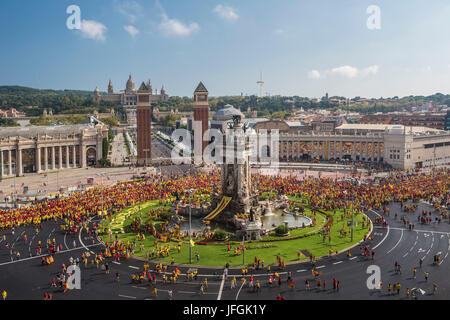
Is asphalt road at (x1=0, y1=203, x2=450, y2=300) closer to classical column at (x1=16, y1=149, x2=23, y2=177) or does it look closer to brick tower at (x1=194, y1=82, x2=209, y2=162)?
classical column at (x1=16, y1=149, x2=23, y2=177)

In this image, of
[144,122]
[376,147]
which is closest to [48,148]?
[144,122]

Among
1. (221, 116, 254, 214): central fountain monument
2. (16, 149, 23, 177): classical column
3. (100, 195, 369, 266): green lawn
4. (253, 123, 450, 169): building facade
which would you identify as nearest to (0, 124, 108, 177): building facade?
(16, 149, 23, 177): classical column

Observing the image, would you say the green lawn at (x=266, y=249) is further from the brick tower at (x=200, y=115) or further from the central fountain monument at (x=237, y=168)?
the brick tower at (x=200, y=115)

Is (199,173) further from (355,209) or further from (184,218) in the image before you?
(355,209)

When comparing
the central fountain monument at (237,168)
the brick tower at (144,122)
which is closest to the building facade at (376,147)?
the brick tower at (144,122)
